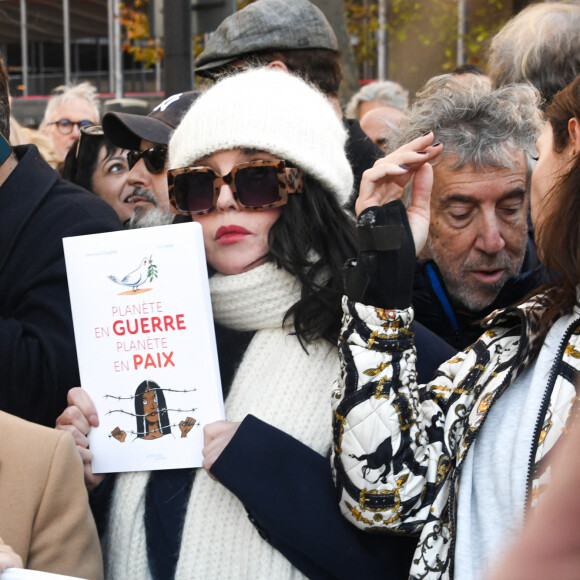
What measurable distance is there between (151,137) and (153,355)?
1.29 metres

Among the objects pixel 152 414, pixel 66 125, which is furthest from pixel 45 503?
pixel 66 125

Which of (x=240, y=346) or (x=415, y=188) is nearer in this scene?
(x=415, y=188)

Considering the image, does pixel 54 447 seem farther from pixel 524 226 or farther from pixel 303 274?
pixel 524 226

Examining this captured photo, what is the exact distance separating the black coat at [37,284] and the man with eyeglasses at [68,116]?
4.51 metres

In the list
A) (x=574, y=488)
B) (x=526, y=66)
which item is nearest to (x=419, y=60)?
(x=526, y=66)

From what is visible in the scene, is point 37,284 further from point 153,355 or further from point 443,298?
point 443,298

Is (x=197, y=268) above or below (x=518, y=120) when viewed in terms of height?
below

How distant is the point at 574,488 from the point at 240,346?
1.77 metres

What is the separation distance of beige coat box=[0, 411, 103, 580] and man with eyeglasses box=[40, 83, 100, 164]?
16.9 feet

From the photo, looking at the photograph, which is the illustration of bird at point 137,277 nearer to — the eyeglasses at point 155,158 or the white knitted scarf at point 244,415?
the white knitted scarf at point 244,415

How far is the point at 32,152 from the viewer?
8.60 feet

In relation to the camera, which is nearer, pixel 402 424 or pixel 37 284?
pixel 402 424

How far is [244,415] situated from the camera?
2.21 m

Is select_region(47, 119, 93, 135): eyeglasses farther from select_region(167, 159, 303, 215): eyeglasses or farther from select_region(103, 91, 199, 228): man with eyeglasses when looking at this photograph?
select_region(167, 159, 303, 215): eyeglasses
